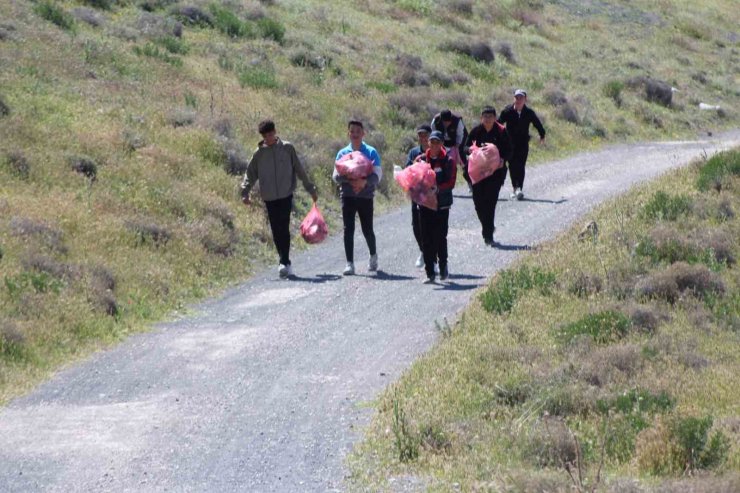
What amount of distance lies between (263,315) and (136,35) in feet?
45.7

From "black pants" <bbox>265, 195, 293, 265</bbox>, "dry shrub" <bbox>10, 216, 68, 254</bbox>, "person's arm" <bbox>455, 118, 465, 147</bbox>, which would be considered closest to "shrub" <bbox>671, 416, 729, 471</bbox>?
"black pants" <bbox>265, 195, 293, 265</bbox>

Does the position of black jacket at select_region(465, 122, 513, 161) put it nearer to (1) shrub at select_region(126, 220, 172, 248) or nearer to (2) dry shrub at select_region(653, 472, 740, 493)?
(1) shrub at select_region(126, 220, 172, 248)

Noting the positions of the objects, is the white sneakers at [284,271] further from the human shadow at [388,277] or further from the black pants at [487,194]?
the black pants at [487,194]

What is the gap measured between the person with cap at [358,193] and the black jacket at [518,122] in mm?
5241

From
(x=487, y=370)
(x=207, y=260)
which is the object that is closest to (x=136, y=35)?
(x=207, y=260)

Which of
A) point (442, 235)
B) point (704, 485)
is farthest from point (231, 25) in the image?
point (704, 485)

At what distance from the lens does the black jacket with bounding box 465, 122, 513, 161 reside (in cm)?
1725

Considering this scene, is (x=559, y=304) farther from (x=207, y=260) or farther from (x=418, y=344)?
(x=207, y=260)

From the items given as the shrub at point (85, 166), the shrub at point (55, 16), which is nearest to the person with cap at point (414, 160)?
the shrub at point (85, 166)

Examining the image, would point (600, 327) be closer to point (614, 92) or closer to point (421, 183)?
point (421, 183)

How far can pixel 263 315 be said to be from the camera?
1358cm

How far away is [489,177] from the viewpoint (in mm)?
16828

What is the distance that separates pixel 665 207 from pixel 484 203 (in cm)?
247

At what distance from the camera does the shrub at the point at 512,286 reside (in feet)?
40.9
